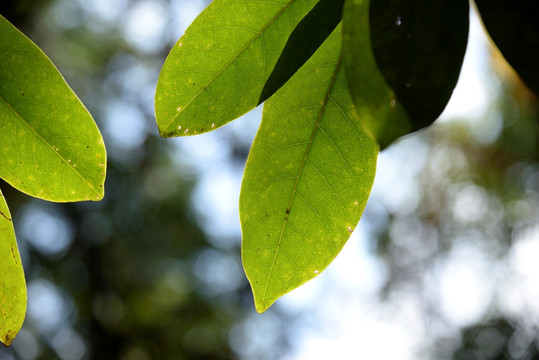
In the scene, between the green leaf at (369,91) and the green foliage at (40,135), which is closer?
the green leaf at (369,91)

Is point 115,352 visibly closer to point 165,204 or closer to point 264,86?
point 165,204

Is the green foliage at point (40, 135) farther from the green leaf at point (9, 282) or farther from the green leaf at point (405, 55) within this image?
the green leaf at point (405, 55)

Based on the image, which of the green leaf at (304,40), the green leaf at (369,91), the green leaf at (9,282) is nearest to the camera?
the green leaf at (369,91)

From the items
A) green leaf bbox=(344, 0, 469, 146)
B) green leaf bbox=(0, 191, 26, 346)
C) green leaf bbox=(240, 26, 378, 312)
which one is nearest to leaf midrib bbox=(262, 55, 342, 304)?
green leaf bbox=(240, 26, 378, 312)

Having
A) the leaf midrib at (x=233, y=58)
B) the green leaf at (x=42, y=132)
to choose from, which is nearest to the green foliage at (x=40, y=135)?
the green leaf at (x=42, y=132)

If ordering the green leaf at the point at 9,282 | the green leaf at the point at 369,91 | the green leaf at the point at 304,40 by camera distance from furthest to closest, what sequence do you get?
the green leaf at the point at 9,282 → the green leaf at the point at 304,40 → the green leaf at the point at 369,91

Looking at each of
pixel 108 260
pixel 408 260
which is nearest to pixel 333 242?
pixel 108 260

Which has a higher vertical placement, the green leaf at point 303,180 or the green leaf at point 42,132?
the green leaf at point 42,132
